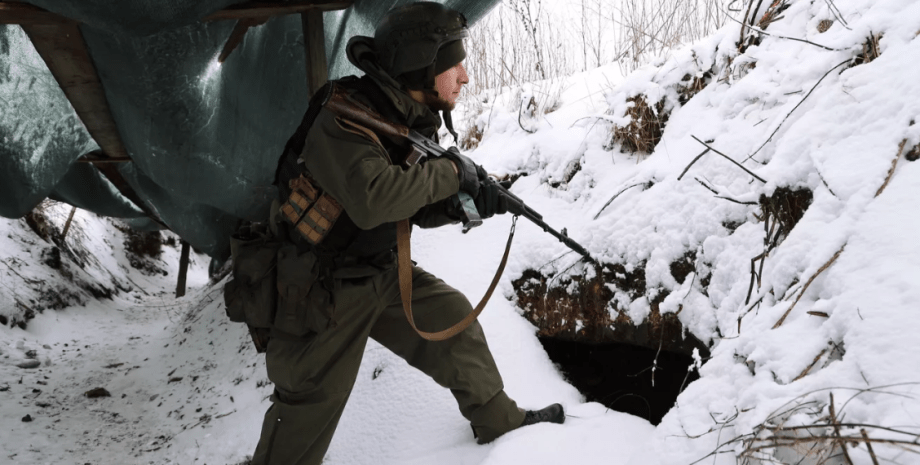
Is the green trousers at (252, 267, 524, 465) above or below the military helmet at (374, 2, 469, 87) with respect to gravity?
below

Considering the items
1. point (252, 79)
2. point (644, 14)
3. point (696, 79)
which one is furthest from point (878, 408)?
point (644, 14)

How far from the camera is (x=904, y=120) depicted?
3.76ft

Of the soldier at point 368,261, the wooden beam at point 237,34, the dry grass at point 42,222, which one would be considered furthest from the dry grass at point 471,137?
the dry grass at point 42,222

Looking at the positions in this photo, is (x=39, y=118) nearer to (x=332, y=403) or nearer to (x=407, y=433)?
(x=332, y=403)

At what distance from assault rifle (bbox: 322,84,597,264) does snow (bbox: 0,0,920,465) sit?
545 millimetres

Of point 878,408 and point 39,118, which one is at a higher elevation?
point 39,118

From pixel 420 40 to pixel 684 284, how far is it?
3.82 ft

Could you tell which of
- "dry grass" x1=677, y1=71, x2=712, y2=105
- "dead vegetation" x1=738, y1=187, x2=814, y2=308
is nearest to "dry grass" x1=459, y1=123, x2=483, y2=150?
"dry grass" x1=677, y1=71, x2=712, y2=105

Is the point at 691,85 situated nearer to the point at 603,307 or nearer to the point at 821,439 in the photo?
the point at 603,307

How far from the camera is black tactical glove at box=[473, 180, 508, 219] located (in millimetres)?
1690

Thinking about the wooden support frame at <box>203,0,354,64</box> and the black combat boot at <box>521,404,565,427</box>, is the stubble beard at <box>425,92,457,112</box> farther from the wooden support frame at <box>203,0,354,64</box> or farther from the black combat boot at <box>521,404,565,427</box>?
the black combat boot at <box>521,404,565,427</box>

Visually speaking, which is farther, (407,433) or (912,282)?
(407,433)

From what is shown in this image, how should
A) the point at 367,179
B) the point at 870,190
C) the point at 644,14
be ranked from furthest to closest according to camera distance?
the point at 644,14 < the point at 367,179 < the point at 870,190

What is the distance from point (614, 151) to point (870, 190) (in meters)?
1.53
